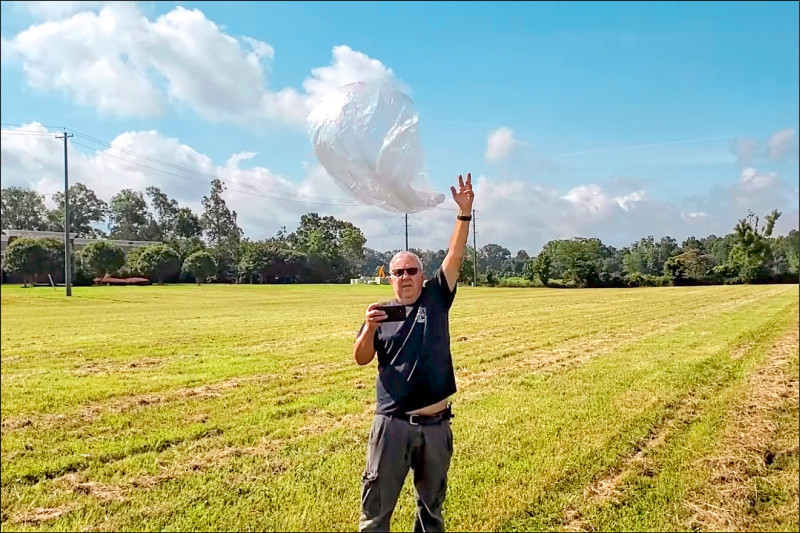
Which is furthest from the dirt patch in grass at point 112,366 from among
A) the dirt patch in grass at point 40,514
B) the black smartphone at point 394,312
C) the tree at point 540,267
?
the black smartphone at point 394,312

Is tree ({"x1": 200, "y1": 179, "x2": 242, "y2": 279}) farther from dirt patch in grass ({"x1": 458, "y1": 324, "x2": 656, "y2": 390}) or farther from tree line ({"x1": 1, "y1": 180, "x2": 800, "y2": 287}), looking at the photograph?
dirt patch in grass ({"x1": 458, "y1": 324, "x2": 656, "y2": 390})

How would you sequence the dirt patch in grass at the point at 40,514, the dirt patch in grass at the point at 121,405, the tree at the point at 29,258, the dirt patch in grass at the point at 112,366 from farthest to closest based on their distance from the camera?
the dirt patch in grass at the point at 112,366 → the tree at the point at 29,258 → the dirt patch in grass at the point at 121,405 → the dirt patch in grass at the point at 40,514

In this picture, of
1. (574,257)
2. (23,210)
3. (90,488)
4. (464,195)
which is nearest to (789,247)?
(574,257)

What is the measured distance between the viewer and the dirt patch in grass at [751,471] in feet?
14.6

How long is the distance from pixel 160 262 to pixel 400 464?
33.1 ft

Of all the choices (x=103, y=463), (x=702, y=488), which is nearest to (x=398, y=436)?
(x=702, y=488)

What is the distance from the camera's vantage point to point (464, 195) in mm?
3754

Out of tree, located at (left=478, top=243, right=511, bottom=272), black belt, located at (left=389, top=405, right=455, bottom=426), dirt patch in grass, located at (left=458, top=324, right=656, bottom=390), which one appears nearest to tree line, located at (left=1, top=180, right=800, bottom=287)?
tree, located at (left=478, top=243, right=511, bottom=272)

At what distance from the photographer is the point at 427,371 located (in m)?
3.38

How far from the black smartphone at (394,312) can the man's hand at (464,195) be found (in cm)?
76

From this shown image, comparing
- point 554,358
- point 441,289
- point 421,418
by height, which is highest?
point 441,289

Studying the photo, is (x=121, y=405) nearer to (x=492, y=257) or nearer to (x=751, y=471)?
(x=492, y=257)

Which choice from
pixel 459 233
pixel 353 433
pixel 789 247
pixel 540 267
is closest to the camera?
pixel 459 233

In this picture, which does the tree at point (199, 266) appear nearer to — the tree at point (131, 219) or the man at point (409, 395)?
the tree at point (131, 219)
